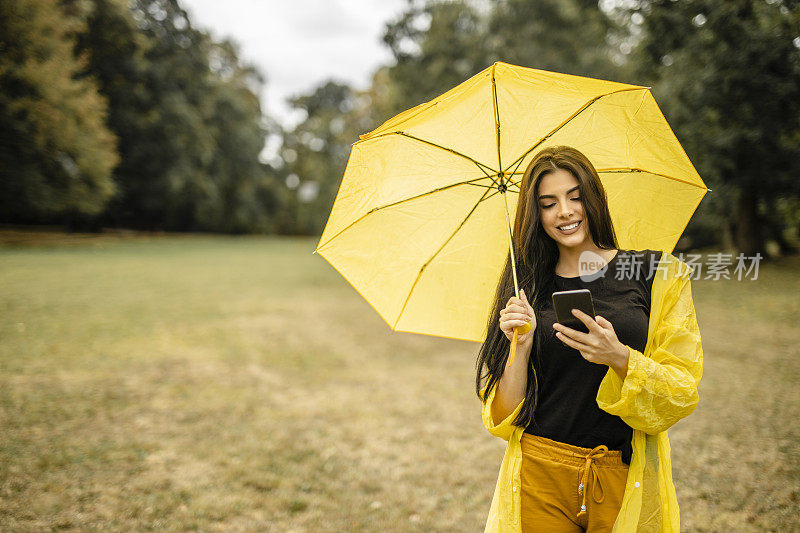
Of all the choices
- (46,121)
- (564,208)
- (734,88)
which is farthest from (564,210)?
(46,121)

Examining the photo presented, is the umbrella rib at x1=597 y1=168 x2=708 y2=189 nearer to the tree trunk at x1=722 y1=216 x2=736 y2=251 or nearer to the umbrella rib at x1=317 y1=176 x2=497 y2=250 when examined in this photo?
the umbrella rib at x1=317 y1=176 x2=497 y2=250

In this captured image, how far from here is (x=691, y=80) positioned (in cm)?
1199

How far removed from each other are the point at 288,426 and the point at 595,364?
4.29 m

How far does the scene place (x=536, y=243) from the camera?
1.87m

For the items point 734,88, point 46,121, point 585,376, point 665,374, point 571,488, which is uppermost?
point 734,88

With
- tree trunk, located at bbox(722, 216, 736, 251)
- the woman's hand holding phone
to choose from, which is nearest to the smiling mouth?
the woman's hand holding phone

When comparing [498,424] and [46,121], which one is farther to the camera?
[46,121]

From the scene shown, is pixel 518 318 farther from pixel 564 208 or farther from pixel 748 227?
pixel 748 227

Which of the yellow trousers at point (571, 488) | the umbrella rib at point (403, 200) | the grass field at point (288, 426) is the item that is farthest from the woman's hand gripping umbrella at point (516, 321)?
the grass field at point (288, 426)

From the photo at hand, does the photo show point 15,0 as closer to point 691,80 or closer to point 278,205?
point 691,80

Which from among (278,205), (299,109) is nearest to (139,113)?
(278,205)

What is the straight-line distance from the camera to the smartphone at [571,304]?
1453 millimetres

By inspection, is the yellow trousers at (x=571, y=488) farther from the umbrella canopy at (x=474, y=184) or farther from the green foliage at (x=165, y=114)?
the green foliage at (x=165, y=114)

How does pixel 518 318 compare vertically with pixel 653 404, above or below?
above
